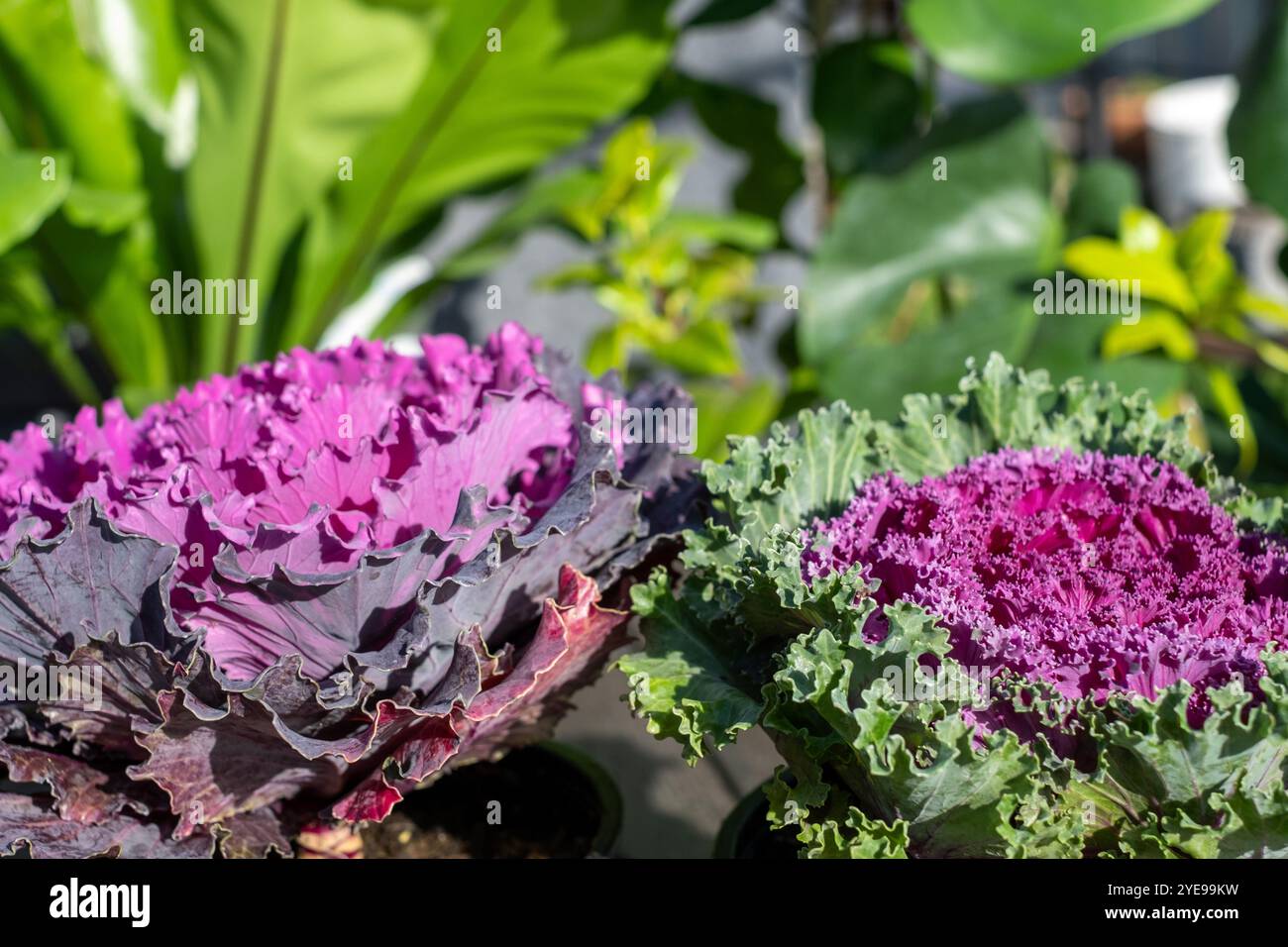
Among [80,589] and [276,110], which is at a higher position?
[276,110]

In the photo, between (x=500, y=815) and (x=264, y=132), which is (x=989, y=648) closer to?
(x=500, y=815)

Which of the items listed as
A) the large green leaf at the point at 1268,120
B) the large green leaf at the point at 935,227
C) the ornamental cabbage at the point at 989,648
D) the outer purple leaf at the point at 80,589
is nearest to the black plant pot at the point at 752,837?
the ornamental cabbage at the point at 989,648

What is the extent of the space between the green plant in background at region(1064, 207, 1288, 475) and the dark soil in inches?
31.8

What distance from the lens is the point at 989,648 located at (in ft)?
1.98

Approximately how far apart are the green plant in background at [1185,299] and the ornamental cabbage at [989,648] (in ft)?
2.04

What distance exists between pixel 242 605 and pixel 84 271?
1.18 m

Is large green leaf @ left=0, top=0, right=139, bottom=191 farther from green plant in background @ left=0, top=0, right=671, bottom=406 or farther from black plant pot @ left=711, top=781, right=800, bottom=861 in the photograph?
black plant pot @ left=711, top=781, right=800, bottom=861

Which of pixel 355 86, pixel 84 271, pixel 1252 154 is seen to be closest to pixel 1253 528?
pixel 1252 154

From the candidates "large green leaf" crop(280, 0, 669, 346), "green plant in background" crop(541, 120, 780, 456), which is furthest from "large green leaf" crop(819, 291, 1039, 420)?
"large green leaf" crop(280, 0, 669, 346)

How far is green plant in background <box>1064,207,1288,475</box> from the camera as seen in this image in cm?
137

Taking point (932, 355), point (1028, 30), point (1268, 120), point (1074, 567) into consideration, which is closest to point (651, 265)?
point (932, 355)

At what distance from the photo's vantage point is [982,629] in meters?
0.61

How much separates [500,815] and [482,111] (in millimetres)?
1016

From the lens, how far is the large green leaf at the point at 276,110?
4.84ft
